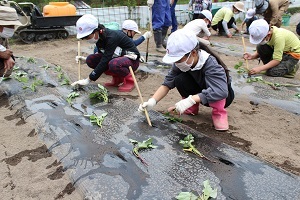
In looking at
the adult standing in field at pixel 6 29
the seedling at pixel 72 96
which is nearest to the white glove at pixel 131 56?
the seedling at pixel 72 96

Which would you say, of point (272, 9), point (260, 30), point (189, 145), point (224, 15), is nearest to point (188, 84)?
point (189, 145)

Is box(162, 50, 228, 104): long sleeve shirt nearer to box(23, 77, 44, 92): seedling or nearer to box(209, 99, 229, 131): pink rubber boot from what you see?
box(209, 99, 229, 131): pink rubber boot

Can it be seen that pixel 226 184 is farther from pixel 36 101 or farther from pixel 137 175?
pixel 36 101

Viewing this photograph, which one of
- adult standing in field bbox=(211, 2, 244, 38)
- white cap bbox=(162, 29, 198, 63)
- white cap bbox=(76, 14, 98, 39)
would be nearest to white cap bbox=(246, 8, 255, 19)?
adult standing in field bbox=(211, 2, 244, 38)

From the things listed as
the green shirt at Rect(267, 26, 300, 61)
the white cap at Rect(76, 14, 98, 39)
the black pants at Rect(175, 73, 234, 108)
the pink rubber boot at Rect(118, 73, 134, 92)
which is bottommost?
the pink rubber boot at Rect(118, 73, 134, 92)

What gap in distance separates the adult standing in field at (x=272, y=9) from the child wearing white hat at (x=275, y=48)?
2667 millimetres

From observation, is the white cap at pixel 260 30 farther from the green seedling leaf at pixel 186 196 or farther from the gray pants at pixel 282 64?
the green seedling leaf at pixel 186 196

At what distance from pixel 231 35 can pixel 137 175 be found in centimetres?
931

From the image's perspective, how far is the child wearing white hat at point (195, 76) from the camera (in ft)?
8.84

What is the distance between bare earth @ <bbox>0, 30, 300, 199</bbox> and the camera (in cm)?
229

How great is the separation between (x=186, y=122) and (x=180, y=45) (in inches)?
40.3

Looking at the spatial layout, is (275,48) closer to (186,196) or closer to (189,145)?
(189,145)

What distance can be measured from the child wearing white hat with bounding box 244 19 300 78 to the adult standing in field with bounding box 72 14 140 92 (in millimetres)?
1868

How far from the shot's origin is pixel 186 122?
3365 mm
